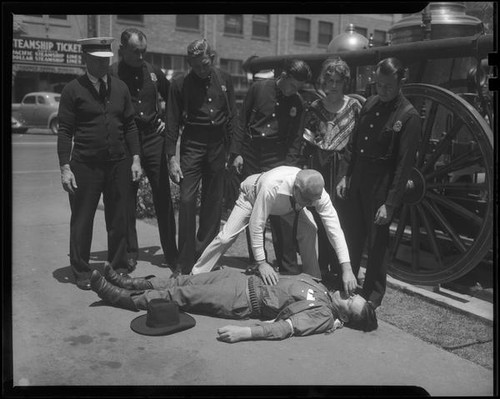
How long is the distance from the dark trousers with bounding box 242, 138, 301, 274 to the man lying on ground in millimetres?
848

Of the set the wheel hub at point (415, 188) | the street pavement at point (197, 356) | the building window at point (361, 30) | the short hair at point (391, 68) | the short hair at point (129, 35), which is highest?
the building window at point (361, 30)

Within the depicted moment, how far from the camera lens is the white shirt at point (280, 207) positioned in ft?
12.8

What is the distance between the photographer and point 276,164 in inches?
187

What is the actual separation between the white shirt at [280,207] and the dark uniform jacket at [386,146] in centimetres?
37

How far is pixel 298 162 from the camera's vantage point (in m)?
4.69

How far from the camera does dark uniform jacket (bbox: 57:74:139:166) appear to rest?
4.24m

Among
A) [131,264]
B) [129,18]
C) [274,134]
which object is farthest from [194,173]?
[129,18]

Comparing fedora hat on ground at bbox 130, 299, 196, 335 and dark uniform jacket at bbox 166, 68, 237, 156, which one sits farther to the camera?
dark uniform jacket at bbox 166, 68, 237, 156

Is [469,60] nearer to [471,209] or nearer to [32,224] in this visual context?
[471,209]

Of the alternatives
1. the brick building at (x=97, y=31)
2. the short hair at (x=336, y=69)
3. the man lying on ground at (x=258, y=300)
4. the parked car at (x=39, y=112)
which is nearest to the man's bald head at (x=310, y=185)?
the man lying on ground at (x=258, y=300)

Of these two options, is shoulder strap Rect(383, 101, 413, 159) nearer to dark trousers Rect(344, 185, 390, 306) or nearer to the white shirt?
dark trousers Rect(344, 185, 390, 306)

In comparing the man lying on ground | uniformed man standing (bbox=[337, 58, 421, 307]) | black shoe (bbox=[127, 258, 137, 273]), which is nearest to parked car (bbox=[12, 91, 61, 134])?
black shoe (bbox=[127, 258, 137, 273])

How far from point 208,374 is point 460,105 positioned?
2.70 metres

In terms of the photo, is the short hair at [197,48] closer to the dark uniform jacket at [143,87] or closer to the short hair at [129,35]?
the short hair at [129,35]
